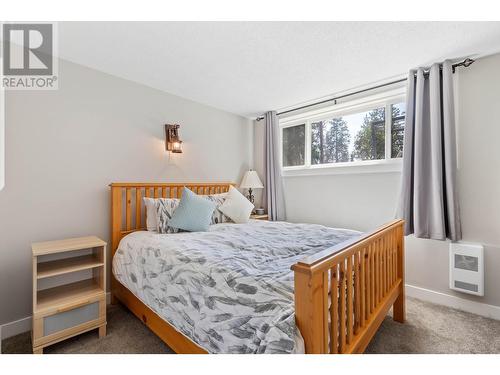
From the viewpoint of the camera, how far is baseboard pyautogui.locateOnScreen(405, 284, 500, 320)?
2105mm

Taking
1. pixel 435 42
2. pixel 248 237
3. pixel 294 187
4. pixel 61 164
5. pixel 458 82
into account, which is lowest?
pixel 248 237

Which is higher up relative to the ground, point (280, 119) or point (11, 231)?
point (280, 119)

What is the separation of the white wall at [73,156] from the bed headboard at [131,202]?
0.13 m

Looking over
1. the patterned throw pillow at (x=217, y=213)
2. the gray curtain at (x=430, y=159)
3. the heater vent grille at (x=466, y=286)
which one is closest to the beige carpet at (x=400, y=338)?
the heater vent grille at (x=466, y=286)

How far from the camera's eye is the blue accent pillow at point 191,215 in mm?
2328

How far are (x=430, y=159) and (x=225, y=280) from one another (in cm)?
227

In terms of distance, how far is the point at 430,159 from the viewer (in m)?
2.32

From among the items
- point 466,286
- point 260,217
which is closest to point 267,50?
point 260,217

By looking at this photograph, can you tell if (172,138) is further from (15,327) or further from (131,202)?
(15,327)
